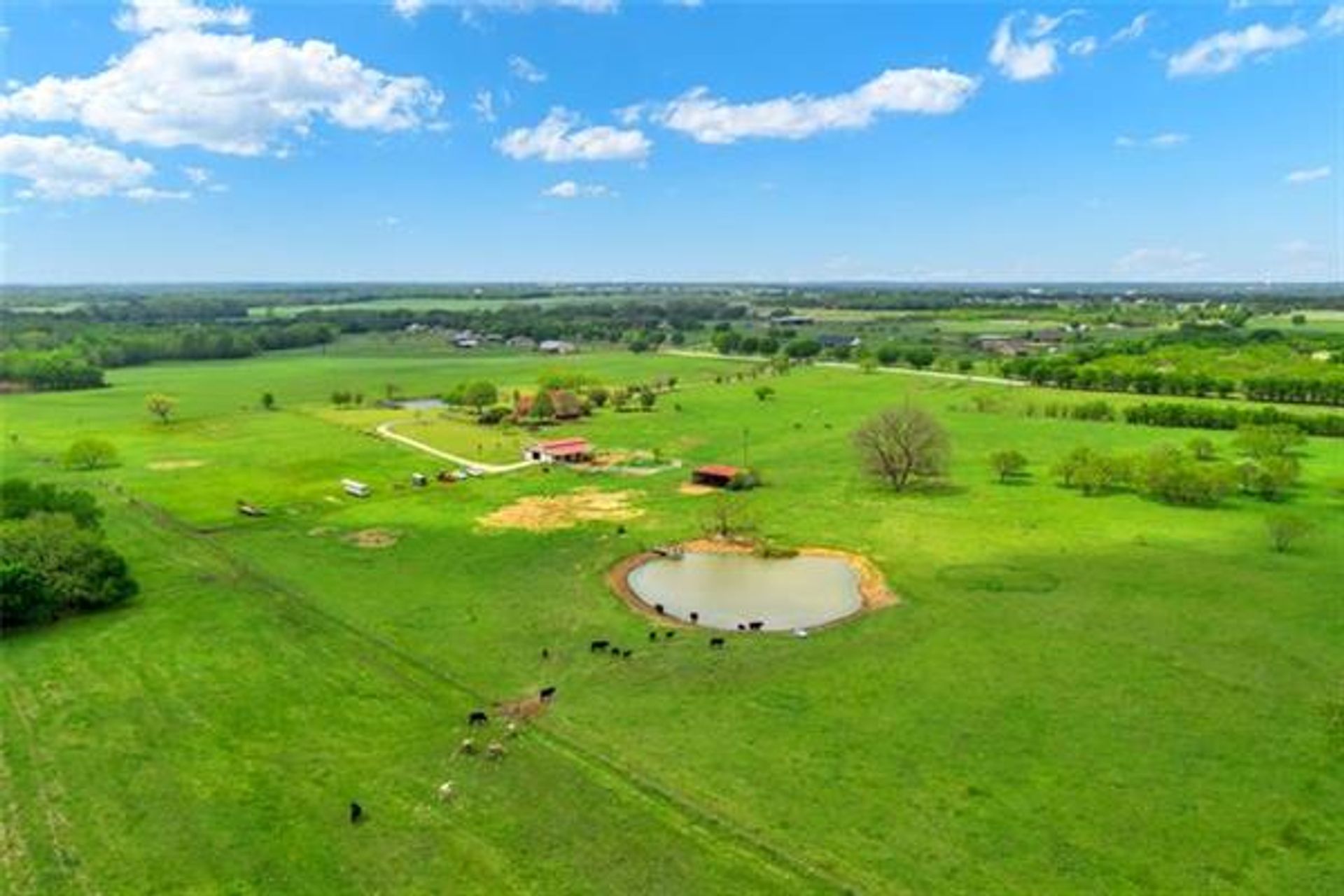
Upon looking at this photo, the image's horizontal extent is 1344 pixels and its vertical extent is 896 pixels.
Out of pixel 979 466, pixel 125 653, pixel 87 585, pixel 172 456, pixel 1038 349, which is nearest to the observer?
pixel 125 653

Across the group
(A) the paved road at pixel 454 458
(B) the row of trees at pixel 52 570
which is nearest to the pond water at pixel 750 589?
(B) the row of trees at pixel 52 570

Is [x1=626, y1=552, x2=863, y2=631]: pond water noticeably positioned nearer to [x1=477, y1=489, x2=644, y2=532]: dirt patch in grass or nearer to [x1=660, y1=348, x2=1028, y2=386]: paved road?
[x1=477, y1=489, x2=644, y2=532]: dirt patch in grass

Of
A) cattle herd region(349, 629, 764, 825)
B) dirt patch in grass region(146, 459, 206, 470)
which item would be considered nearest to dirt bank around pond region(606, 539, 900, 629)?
cattle herd region(349, 629, 764, 825)

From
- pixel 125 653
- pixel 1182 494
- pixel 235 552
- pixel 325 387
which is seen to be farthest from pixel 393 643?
pixel 325 387

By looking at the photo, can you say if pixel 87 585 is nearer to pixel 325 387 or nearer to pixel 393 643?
pixel 393 643

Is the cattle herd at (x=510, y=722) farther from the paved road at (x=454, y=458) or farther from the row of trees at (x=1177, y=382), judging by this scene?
the row of trees at (x=1177, y=382)

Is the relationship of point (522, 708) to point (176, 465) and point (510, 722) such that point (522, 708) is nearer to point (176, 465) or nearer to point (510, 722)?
point (510, 722)
